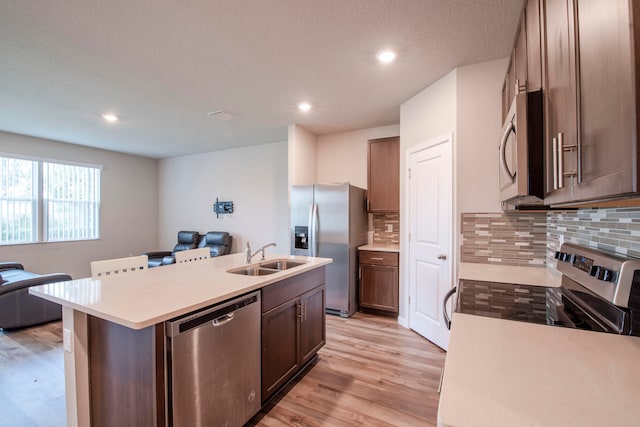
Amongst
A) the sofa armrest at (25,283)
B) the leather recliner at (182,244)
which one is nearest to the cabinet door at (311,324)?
the sofa armrest at (25,283)

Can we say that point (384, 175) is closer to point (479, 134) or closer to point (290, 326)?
point (479, 134)

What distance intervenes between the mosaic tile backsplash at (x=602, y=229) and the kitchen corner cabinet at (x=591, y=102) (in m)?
0.50

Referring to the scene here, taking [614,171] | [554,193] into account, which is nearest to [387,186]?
[554,193]

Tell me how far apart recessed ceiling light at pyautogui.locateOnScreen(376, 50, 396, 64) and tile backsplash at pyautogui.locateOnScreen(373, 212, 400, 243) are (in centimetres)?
221

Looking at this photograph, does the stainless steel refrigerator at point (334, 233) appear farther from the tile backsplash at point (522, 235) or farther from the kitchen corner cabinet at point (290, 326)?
the tile backsplash at point (522, 235)

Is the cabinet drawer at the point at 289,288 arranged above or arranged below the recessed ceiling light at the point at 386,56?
below

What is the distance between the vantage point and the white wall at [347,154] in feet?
14.2

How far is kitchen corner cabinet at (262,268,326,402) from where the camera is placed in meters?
1.90

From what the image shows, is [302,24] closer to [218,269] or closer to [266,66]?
[266,66]

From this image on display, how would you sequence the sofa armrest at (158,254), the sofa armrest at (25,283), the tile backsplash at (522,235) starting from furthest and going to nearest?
the sofa armrest at (158,254)
the sofa armrest at (25,283)
the tile backsplash at (522,235)

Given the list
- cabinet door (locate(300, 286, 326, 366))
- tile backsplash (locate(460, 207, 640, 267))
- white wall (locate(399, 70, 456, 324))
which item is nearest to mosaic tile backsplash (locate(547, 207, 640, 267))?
tile backsplash (locate(460, 207, 640, 267))

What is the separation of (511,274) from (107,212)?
268 inches

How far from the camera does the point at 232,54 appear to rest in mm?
2340

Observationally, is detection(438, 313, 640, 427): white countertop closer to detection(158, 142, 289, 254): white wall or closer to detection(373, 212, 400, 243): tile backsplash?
detection(373, 212, 400, 243): tile backsplash
